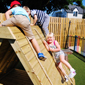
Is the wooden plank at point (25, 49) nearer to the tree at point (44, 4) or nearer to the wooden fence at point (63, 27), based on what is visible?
the wooden fence at point (63, 27)

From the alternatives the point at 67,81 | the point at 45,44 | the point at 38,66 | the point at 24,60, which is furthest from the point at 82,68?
the point at 24,60

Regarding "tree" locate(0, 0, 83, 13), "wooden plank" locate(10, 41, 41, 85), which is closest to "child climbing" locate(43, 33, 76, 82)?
"wooden plank" locate(10, 41, 41, 85)

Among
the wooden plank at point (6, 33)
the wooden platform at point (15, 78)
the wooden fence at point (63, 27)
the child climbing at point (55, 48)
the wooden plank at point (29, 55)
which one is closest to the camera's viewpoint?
the wooden plank at point (6, 33)

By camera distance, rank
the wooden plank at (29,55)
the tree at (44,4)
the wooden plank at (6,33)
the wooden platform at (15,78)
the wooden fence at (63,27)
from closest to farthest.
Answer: the wooden plank at (6,33) → the wooden plank at (29,55) → the wooden platform at (15,78) → the wooden fence at (63,27) → the tree at (44,4)

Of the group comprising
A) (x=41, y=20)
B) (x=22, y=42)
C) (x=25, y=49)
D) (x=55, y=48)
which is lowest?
(x=55, y=48)

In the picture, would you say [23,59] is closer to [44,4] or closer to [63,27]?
[63,27]

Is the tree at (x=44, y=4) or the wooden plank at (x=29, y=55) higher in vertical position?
the tree at (x=44, y=4)

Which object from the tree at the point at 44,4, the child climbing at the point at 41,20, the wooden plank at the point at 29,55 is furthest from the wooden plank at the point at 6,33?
the tree at the point at 44,4

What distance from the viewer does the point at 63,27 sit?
8555 mm

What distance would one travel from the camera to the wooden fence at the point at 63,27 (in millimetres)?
8364

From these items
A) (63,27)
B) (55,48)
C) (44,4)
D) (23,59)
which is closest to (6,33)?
(23,59)

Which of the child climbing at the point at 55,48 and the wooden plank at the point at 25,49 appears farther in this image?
the child climbing at the point at 55,48

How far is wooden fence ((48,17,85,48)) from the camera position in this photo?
Result: 8.37 m

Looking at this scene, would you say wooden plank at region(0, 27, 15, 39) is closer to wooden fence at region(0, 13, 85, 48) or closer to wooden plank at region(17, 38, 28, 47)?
wooden plank at region(17, 38, 28, 47)
